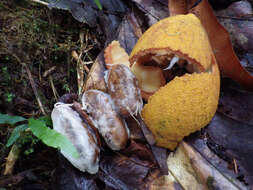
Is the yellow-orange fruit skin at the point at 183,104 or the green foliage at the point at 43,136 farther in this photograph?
the yellow-orange fruit skin at the point at 183,104

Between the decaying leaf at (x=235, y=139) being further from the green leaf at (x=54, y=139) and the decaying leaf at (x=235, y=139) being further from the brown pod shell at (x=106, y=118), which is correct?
the green leaf at (x=54, y=139)

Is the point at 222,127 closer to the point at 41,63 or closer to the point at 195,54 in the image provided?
the point at 195,54

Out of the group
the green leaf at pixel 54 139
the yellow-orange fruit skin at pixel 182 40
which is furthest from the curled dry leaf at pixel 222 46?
the green leaf at pixel 54 139

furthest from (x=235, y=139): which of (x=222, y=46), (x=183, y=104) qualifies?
(x=222, y=46)

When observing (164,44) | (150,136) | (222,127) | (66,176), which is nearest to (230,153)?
(222,127)

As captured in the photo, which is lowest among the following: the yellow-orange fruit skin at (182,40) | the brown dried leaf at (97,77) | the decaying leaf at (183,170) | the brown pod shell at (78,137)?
the decaying leaf at (183,170)

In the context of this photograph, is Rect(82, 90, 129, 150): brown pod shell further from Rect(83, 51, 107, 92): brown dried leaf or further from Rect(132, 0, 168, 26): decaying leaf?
Rect(132, 0, 168, 26): decaying leaf

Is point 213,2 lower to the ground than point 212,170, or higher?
higher
